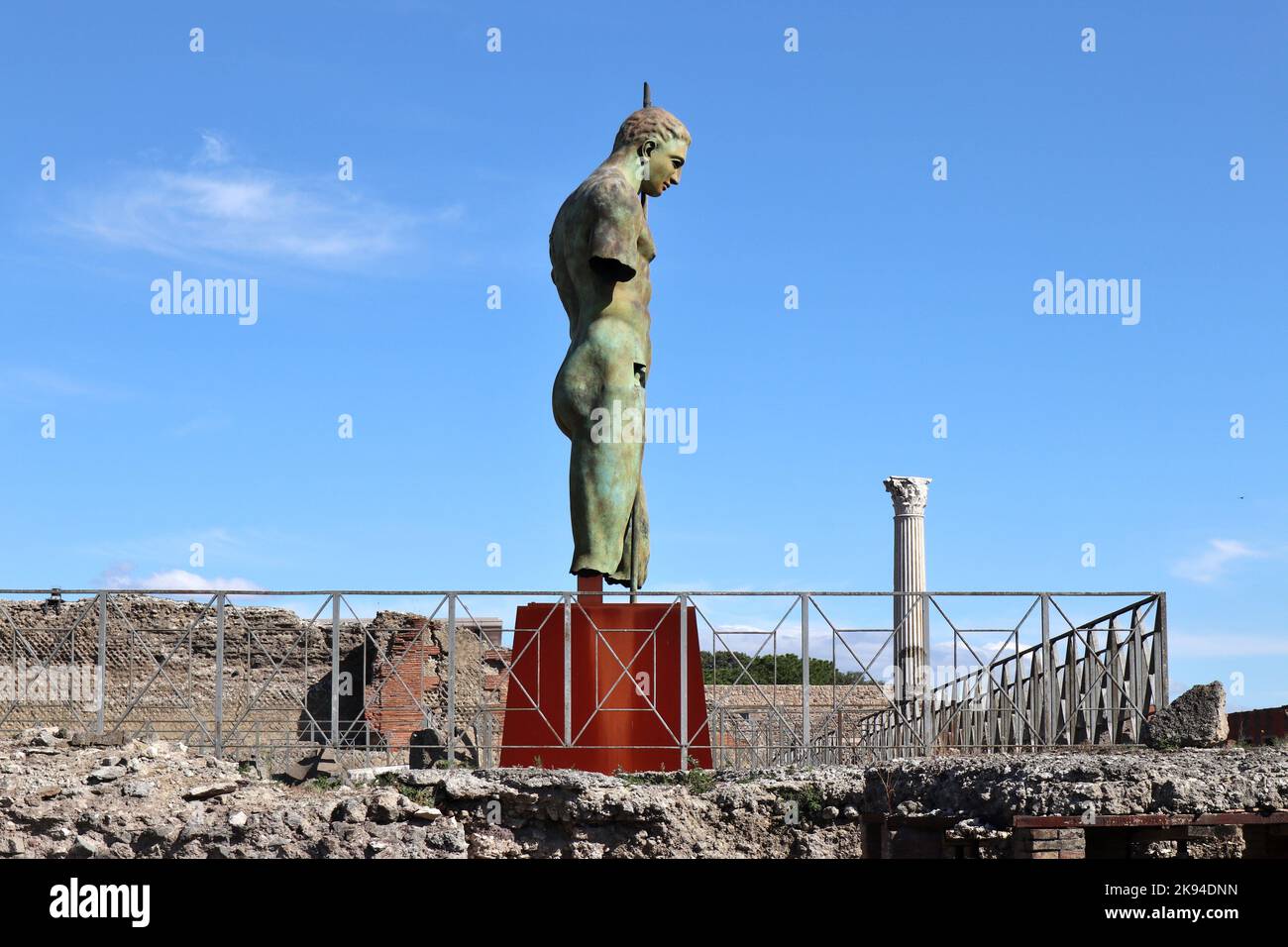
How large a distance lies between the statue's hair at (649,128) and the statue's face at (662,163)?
2.0 inches

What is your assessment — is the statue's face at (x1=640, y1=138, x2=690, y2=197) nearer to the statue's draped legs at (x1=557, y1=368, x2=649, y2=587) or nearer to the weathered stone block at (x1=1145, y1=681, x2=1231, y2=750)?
the statue's draped legs at (x1=557, y1=368, x2=649, y2=587)

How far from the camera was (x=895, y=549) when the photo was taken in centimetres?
2312

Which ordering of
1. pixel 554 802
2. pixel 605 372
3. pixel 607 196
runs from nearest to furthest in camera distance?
pixel 554 802
pixel 607 196
pixel 605 372

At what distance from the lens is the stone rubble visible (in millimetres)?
8781

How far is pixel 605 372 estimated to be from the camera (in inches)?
456

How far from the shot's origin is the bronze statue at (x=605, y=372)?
11.5m

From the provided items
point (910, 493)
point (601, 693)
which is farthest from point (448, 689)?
point (910, 493)

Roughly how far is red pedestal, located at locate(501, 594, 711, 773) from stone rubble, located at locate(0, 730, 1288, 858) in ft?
1.69

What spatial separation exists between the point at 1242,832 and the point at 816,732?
13.4 metres

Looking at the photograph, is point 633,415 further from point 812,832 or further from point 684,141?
point 812,832

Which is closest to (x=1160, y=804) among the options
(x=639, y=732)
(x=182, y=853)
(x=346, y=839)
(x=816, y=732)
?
(x=639, y=732)

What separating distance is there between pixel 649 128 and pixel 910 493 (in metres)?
11.8

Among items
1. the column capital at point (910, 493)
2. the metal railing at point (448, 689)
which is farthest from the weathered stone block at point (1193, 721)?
the column capital at point (910, 493)

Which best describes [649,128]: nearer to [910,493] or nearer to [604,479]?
[604,479]
